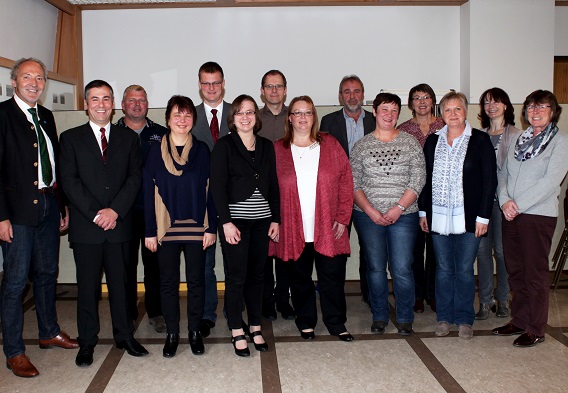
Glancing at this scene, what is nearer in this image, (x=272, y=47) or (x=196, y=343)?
(x=196, y=343)

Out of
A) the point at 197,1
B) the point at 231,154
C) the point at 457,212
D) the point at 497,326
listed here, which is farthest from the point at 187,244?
the point at 197,1

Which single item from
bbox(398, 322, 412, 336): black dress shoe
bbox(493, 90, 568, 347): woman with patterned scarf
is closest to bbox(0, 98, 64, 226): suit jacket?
bbox(398, 322, 412, 336): black dress shoe

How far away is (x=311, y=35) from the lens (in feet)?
24.1

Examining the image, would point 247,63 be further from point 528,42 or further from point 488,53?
point 528,42

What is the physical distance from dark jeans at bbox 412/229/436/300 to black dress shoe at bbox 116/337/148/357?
6.36ft

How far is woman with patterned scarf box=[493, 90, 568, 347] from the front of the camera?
10.6 feet

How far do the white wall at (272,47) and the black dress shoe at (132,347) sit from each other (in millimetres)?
4590

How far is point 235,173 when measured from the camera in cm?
313

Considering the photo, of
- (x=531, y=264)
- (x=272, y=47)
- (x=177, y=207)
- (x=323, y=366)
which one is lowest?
(x=323, y=366)

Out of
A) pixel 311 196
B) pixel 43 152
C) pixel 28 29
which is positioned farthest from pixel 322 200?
pixel 28 29

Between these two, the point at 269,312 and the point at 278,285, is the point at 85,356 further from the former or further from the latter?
the point at 278,285

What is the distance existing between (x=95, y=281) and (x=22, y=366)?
22.6 inches

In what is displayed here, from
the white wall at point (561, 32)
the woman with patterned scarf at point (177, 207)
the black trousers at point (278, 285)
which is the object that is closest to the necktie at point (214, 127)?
the woman with patterned scarf at point (177, 207)

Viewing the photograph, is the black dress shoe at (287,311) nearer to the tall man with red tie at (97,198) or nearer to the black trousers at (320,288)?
the black trousers at (320,288)
